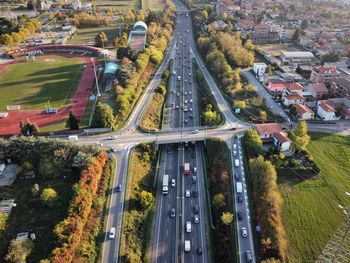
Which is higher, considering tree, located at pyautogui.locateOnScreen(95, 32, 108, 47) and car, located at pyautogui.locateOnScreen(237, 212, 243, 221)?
tree, located at pyautogui.locateOnScreen(95, 32, 108, 47)

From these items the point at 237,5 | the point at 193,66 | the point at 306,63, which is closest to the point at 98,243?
the point at 193,66

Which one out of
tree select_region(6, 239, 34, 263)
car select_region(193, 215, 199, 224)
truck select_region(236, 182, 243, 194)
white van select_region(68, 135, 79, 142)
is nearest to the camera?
tree select_region(6, 239, 34, 263)

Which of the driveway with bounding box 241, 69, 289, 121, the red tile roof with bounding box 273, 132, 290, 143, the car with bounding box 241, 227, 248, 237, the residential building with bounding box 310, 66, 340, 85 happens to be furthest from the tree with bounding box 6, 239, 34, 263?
the residential building with bounding box 310, 66, 340, 85

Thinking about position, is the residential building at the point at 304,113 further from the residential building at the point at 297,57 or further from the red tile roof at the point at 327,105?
the residential building at the point at 297,57

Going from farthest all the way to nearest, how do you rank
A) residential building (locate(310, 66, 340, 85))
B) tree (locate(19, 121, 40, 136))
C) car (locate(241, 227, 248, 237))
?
residential building (locate(310, 66, 340, 85)) → tree (locate(19, 121, 40, 136)) → car (locate(241, 227, 248, 237))

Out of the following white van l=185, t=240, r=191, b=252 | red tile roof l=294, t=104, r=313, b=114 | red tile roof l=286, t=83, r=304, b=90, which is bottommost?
white van l=185, t=240, r=191, b=252

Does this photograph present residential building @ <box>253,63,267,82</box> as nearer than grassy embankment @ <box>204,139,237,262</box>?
No

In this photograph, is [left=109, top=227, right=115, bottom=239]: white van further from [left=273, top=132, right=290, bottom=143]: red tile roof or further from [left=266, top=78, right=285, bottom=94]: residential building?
[left=266, top=78, right=285, bottom=94]: residential building
